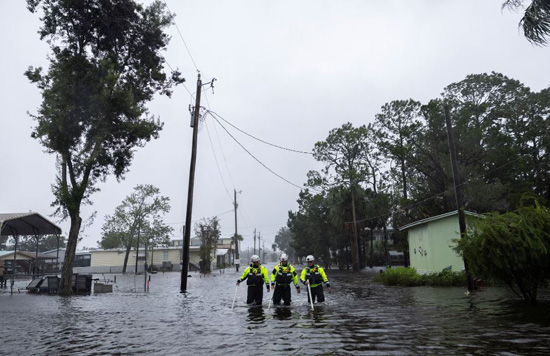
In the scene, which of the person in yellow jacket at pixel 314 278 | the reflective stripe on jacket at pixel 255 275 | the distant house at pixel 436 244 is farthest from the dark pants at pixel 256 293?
the distant house at pixel 436 244

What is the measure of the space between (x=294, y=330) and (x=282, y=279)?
480cm

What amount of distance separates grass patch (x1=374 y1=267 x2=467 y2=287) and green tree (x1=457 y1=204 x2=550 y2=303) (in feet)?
29.4

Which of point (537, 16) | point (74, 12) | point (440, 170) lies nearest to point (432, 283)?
point (537, 16)

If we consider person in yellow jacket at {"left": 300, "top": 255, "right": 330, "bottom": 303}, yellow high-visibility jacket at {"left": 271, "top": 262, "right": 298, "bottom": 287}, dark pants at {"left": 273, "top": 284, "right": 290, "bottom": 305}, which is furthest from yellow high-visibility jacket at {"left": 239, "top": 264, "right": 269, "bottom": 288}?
person in yellow jacket at {"left": 300, "top": 255, "right": 330, "bottom": 303}

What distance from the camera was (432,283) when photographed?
21625 millimetres

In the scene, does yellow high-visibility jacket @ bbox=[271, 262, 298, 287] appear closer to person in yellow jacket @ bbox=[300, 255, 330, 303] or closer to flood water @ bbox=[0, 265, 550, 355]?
person in yellow jacket @ bbox=[300, 255, 330, 303]

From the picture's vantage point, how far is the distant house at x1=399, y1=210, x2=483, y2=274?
76.9ft

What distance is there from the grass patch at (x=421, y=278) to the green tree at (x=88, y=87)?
16.1m

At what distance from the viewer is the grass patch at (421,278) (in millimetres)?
20656

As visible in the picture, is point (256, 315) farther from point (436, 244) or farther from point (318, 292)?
point (436, 244)

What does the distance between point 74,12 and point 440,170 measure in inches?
1193

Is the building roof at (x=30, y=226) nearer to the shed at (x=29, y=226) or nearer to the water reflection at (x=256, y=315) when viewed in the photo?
the shed at (x=29, y=226)

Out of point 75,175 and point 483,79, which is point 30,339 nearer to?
point 75,175

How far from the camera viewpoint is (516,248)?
36.2 feet
